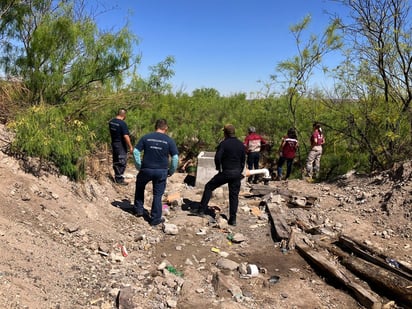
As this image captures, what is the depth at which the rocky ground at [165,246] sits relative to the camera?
3.61 metres

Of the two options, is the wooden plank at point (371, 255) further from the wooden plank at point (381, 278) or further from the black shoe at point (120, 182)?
the black shoe at point (120, 182)

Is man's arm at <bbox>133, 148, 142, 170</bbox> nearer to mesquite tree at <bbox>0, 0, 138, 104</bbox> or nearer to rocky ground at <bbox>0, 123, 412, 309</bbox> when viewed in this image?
rocky ground at <bbox>0, 123, 412, 309</bbox>

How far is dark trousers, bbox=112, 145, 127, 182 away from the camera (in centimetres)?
743

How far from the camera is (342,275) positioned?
4391mm

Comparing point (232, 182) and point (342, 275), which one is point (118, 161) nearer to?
point (232, 182)

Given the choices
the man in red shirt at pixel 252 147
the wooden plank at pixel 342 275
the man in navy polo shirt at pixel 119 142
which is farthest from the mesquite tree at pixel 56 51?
the wooden plank at pixel 342 275

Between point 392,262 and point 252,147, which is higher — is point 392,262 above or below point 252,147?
below

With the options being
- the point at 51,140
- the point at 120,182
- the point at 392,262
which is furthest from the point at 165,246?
the point at 392,262

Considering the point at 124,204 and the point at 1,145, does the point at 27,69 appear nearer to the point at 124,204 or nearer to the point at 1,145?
the point at 1,145

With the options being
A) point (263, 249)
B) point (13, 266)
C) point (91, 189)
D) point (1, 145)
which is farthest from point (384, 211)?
point (1, 145)

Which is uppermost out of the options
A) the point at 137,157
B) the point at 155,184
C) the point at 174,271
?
the point at 137,157

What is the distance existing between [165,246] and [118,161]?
2.89 m

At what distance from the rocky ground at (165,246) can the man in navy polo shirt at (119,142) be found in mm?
269

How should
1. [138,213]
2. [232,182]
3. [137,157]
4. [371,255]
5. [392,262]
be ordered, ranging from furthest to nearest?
1. [232,182]
2. [138,213]
3. [137,157]
4. [371,255]
5. [392,262]
